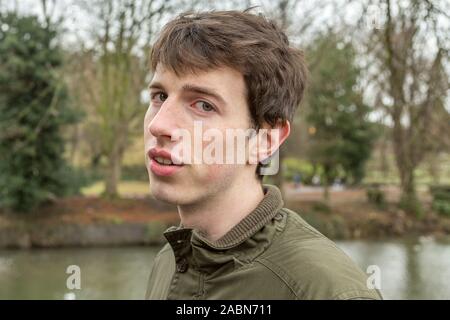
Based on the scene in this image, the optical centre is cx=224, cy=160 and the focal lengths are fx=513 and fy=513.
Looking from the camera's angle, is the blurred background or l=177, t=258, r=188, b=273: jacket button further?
the blurred background

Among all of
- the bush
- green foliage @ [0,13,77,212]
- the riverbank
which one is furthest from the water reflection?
green foliage @ [0,13,77,212]

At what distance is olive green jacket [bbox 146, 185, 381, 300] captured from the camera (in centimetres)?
119

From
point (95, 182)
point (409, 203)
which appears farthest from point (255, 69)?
point (95, 182)

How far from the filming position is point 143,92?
15.7 metres

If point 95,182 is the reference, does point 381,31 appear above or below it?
above

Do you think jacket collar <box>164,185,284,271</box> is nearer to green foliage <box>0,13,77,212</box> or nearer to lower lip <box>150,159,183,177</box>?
lower lip <box>150,159,183,177</box>

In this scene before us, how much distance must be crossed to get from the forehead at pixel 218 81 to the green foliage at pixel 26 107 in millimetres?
11842

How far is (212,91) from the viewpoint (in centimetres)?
143

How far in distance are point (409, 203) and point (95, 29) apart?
10.5m

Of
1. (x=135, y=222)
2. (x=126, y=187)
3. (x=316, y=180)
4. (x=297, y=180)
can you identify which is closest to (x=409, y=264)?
(x=135, y=222)

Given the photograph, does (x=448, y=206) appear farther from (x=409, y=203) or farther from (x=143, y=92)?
(x=143, y=92)

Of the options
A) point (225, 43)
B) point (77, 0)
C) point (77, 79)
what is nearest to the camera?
point (225, 43)

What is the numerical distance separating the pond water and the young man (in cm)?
764
